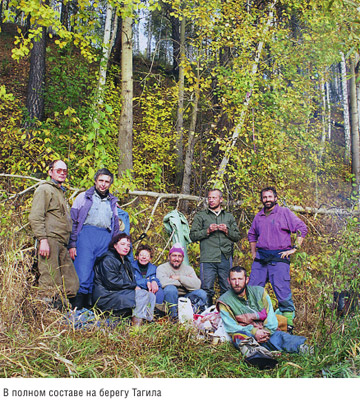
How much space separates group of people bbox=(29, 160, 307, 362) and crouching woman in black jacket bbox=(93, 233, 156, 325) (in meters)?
0.01

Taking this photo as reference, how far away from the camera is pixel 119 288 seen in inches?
188

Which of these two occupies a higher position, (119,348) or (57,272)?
(57,272)

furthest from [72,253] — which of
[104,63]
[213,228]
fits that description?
[104,63]

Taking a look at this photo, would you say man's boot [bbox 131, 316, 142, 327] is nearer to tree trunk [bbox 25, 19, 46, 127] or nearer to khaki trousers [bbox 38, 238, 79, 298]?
khaki trousers [bbox 38, 238, 79, 298]

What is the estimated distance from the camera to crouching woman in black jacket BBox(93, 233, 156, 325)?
15.4 feet

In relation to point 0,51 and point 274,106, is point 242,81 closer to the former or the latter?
point 274,106

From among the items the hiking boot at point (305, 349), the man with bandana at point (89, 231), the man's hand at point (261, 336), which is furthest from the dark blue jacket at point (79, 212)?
the hiking boot at point (305, 349)

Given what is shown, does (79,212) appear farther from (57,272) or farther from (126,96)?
(126,96)

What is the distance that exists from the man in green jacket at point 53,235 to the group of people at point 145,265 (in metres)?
0.01

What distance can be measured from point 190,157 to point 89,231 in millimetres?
5423

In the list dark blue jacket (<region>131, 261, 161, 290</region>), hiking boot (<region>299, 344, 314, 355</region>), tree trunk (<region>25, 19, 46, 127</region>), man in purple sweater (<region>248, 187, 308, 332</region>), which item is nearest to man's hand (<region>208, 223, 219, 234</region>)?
man in purple sweater (<region>248, 187, 308, 332</region>)

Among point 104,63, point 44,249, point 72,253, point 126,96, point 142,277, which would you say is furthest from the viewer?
point 104,63

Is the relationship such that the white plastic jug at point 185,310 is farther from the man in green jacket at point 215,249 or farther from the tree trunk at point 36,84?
the tree trunk at point 36,84

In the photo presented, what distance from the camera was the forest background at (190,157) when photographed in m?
3.80
